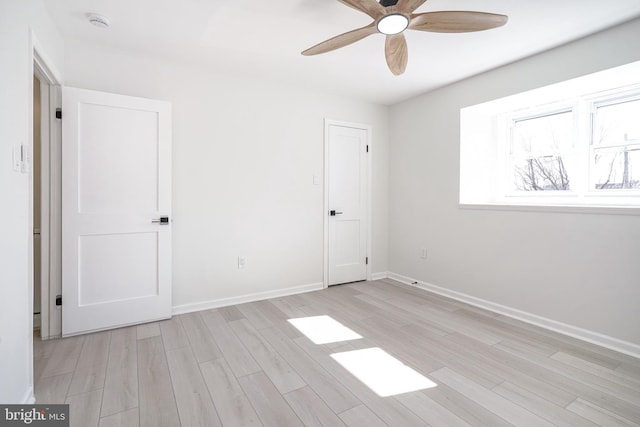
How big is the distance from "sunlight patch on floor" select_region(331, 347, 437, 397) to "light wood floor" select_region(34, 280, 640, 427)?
55mm

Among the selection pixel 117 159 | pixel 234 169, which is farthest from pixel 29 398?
pixel 234 169

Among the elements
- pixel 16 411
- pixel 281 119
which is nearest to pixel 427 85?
pixel 281 119

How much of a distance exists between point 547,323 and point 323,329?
2.03m

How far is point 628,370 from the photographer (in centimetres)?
205

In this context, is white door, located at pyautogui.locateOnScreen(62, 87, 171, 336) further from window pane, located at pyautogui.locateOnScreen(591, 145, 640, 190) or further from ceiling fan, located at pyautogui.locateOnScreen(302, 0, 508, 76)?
window pane, located at pyautogui.locateOnScreen(591, 145, 640, 190)

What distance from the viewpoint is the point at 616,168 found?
2.66 m

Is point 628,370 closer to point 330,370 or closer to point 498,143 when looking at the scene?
point 330,370

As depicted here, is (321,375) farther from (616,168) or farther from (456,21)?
(616,168)

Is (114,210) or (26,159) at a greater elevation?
(26,159)

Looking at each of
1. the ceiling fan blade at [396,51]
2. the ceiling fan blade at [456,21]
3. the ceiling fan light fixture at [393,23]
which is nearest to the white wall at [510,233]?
the ceiling fan blade at [456,21]

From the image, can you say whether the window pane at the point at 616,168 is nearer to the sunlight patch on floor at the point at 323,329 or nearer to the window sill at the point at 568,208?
the window sill at the point at 568,208

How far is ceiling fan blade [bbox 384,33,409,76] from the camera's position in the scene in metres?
2.00

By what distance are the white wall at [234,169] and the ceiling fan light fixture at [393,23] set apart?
1.90 metres

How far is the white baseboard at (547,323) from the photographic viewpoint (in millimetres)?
2293
